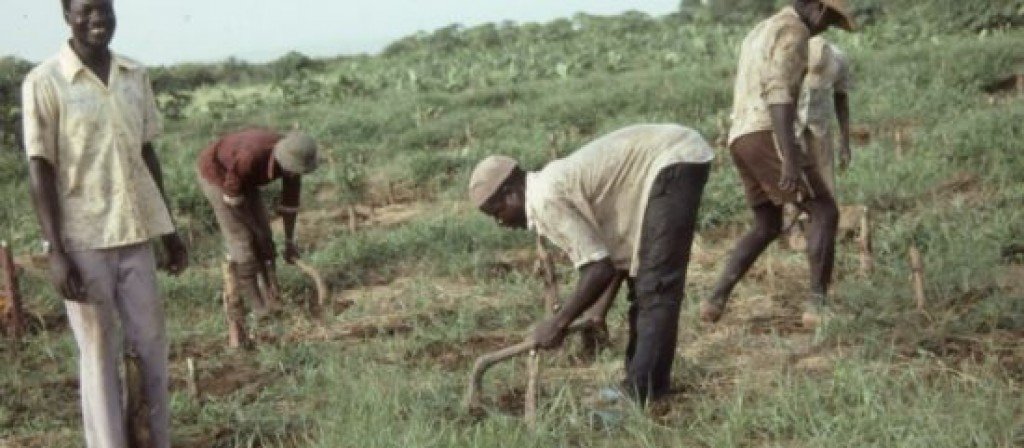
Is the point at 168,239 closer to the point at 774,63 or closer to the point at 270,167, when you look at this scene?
the point at 270,167

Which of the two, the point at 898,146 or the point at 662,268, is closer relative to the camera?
the point at 662,268

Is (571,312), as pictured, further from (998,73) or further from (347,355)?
(998,73)

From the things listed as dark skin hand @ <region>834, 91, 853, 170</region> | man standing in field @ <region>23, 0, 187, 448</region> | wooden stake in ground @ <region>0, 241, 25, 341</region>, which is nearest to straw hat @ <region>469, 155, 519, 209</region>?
man standing in field @ <region>23, 0, 187, 448</region>

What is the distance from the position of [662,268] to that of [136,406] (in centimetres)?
179

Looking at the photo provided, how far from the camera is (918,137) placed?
29.2ft

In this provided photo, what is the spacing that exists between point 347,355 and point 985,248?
10.2ft

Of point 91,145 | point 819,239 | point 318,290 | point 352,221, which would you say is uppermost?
point 91,145

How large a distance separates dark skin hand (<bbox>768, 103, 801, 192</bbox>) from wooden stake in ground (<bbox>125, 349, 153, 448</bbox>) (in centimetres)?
263

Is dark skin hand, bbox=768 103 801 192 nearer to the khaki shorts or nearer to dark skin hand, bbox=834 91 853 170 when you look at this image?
the khaki shorts

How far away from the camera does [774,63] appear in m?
4.92

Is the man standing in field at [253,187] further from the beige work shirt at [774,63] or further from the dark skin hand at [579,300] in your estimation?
the dark skin hand at [579,300]

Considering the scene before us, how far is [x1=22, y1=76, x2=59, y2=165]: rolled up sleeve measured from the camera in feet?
11.5

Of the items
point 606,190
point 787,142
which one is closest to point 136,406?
point 606,190

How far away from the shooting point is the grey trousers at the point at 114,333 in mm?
3680
